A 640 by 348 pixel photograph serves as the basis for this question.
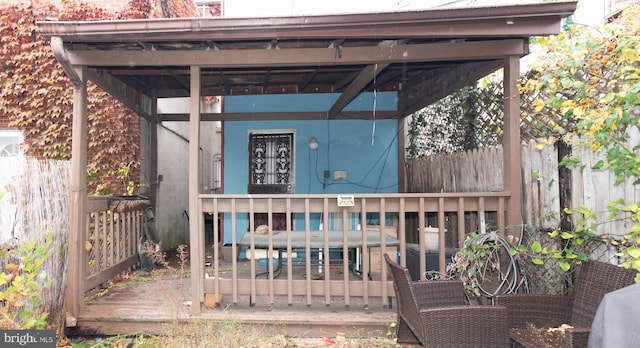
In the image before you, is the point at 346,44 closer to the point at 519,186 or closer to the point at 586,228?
the point at 519,186

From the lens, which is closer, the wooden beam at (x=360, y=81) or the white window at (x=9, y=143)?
the wooden beam at (x=360, y=81)

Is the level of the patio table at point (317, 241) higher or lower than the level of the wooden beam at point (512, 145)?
lower

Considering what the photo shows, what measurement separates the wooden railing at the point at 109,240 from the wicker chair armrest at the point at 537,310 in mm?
3949

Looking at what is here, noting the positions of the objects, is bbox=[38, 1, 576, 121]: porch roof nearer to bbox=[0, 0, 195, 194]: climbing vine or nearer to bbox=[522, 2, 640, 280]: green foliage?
bbox=[522, 2, 640, 280]: green foliage

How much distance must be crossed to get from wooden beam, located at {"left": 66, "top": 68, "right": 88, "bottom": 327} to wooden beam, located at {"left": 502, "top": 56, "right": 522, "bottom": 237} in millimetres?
4066

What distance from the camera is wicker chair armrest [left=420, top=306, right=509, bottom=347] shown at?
2.40m

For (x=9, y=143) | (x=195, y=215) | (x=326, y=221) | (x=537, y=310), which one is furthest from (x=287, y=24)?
(x=9, y=143)

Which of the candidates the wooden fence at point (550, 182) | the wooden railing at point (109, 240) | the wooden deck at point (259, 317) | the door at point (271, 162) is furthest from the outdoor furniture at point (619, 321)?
the door at point (271, 162)

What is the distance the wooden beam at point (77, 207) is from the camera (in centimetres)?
359

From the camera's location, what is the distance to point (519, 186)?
338 centimetres

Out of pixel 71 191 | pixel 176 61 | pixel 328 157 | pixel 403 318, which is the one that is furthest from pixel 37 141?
pixel 403 318

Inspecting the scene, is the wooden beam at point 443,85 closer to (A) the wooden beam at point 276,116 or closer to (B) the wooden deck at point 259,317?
(A) the wooden beam at point 276,116

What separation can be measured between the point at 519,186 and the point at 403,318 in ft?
5.29

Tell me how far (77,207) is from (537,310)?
4.16 metres
